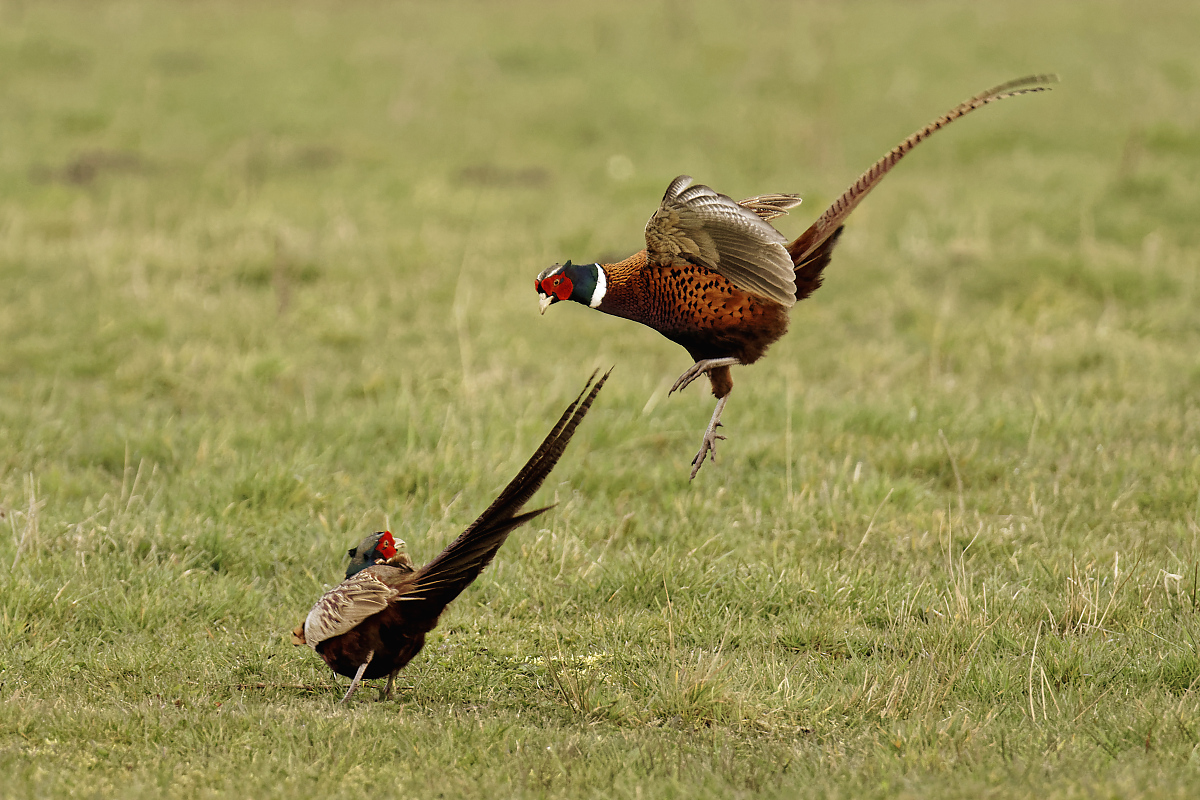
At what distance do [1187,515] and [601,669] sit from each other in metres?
3.04

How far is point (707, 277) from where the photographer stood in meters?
2.43

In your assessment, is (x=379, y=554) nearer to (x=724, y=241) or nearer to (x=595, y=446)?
(x=724, y=241)

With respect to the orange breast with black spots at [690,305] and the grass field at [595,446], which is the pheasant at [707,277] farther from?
the grass field at [595,446]

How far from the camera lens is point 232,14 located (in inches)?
758

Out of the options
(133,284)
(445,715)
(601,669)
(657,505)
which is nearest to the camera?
(445,715)

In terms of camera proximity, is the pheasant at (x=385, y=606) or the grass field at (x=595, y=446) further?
the grass field at (x=595, y=446)

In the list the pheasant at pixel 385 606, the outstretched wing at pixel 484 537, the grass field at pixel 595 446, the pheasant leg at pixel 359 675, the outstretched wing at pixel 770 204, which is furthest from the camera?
the pheasant leg at pixel 359 675

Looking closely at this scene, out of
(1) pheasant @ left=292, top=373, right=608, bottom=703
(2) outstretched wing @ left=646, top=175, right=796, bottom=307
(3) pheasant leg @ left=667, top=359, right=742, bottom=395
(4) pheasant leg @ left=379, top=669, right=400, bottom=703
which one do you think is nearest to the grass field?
(4) pheasant leg @ left=379, top=669, right=400, bottom=703

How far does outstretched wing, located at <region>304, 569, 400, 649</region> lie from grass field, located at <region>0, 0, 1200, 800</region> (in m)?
0.29

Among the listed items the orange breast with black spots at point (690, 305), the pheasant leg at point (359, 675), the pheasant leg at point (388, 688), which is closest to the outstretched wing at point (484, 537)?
the pheasant leg at point (359, 675)

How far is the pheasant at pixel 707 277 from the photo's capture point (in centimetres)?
234

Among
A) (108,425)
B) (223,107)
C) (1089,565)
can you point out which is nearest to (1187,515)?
(1089,565)

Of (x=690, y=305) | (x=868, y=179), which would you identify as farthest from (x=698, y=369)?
(x=868, y=179)

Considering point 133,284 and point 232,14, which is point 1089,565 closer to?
point 133,284
